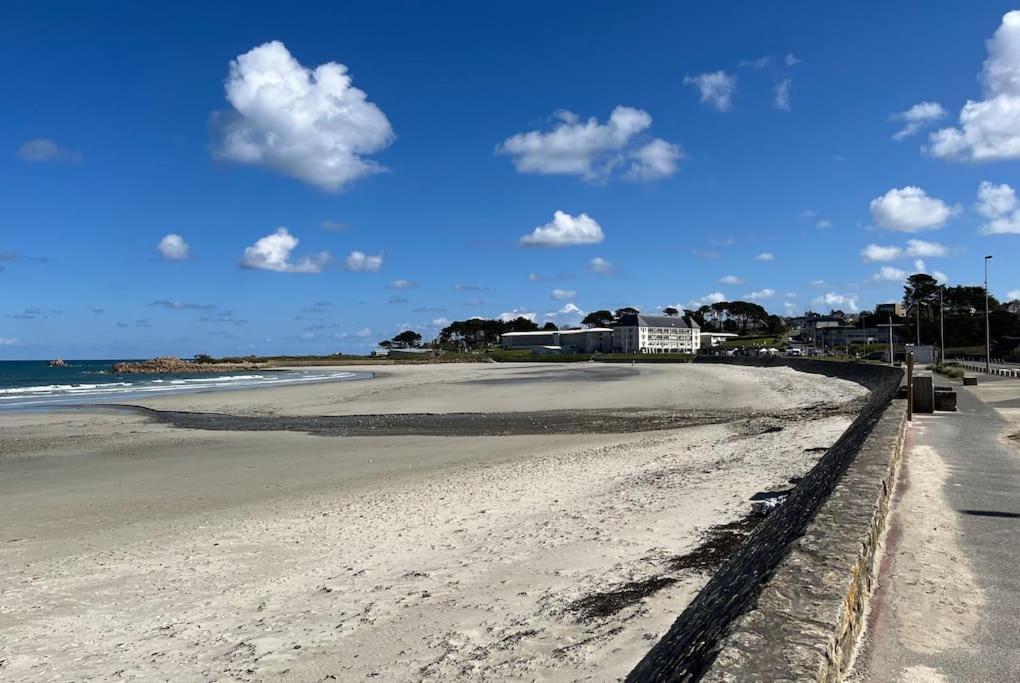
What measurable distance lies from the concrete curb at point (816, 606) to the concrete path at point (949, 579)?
175 mm

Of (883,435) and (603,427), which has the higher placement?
(883,435)

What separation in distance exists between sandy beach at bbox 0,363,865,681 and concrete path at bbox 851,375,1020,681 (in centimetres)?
161

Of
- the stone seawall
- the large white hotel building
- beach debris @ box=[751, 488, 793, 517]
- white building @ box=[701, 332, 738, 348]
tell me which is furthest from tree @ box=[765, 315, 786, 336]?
the stone seawall

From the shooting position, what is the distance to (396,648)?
5.36 metres

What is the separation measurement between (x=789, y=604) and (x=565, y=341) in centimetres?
16453

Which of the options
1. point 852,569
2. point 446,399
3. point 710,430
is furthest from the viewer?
point 446,399

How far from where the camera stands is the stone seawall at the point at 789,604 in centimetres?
257

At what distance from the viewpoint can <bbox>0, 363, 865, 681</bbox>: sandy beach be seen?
536cm

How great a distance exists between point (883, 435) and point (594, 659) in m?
6.49

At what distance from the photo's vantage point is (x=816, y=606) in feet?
10.2

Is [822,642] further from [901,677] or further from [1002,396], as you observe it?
[1002,396]

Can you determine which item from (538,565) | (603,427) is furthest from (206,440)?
(538,565)

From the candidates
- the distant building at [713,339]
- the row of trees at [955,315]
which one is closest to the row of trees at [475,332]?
the distant building at [713,339]

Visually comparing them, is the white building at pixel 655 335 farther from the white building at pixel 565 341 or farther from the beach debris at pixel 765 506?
the beach debris at pixel 765 506
